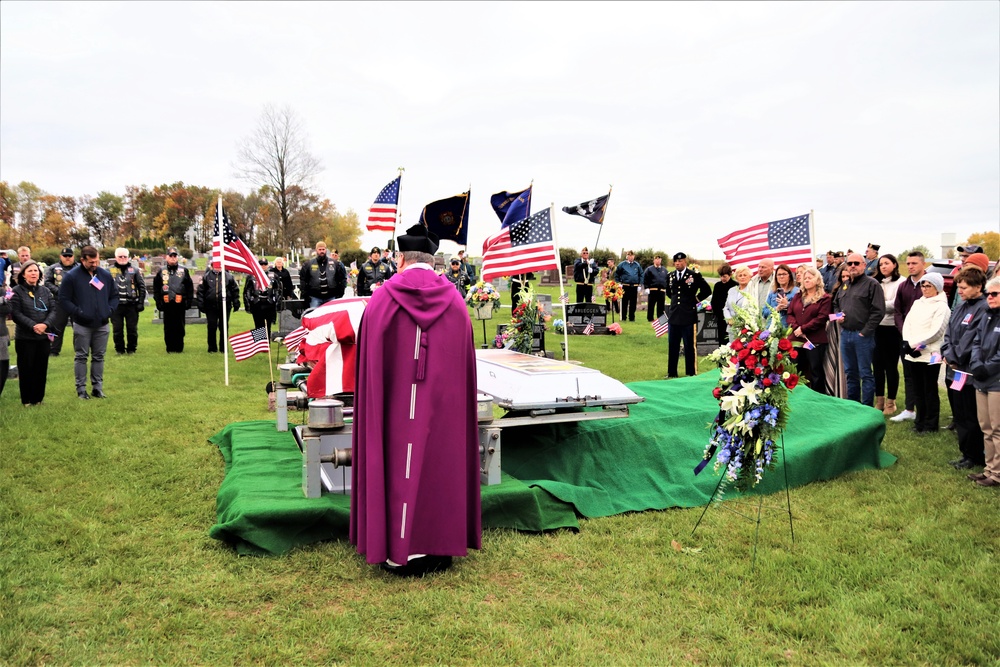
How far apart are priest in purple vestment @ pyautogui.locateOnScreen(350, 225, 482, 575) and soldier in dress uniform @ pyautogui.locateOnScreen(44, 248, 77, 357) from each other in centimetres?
712

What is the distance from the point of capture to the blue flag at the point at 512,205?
9.95 m

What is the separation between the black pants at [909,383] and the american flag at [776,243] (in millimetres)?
2340

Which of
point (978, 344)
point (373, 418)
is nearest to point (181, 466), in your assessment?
point (373, 418)

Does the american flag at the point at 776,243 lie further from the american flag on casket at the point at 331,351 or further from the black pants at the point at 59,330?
the black pants at the point at 59,330

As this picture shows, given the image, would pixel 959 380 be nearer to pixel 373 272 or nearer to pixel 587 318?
pixel 373 272

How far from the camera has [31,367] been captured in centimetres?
932

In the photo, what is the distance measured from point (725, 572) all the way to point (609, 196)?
12524 millimetres

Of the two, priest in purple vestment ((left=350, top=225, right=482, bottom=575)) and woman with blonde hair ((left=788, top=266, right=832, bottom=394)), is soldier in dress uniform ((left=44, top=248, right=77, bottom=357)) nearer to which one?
priest in purple vestment ((left=350, top=225, right=482, bottom=575))

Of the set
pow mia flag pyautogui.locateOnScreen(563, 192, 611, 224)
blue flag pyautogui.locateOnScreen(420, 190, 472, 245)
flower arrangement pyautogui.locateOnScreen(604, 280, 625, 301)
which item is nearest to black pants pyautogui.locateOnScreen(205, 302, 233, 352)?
blue flag pyautogui.locateOnScreen(420, 190, 472, 245)

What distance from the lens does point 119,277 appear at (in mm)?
15047

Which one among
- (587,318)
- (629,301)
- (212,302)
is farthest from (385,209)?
(629,301)

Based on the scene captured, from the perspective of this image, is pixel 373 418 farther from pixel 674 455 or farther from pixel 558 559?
pixel 674 455

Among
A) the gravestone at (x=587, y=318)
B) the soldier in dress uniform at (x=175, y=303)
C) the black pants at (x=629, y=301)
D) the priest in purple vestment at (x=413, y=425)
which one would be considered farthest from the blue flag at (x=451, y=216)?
the black pants at (x=629, y=301)

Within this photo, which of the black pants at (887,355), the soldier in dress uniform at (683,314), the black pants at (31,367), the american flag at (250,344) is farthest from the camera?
the soldier in dress uniform at (683,314)
